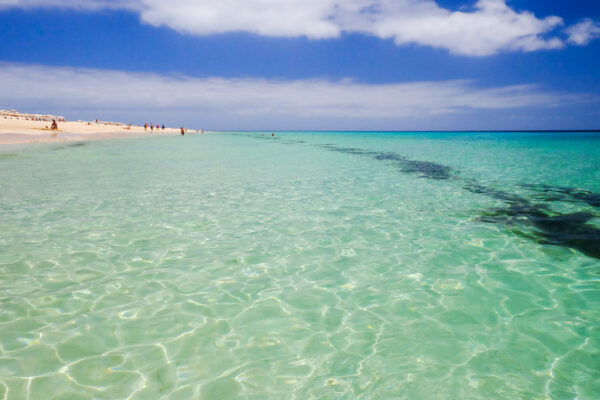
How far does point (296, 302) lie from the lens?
4906 mm

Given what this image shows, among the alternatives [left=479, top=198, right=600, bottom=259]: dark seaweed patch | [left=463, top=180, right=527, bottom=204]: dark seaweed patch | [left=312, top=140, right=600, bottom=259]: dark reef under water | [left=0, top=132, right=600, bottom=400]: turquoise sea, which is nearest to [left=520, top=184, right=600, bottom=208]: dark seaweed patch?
[left=312, top=140, right=600, bottom=259]: dark reef under water

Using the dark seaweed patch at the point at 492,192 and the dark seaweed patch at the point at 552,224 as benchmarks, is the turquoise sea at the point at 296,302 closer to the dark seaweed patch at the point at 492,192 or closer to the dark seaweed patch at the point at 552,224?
the dark seaweed patch at the point at 552,224

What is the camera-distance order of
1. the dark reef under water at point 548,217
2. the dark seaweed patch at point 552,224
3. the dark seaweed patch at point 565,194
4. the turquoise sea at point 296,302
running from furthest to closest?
1. the dark seaweed patch at point 565,194
2. the dark reef under water at point 548,217
3. the dark seaweed patch at point 552,224
4. the turquoise sea at point 296,302

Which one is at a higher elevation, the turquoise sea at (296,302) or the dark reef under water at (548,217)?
the dark reef under water at (548,217)

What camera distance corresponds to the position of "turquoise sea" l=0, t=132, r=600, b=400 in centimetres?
342

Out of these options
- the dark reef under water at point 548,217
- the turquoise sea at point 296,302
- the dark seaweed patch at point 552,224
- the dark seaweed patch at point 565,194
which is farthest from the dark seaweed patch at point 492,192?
the turquoise sea at point 296,302

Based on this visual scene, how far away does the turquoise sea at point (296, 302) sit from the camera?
342cm

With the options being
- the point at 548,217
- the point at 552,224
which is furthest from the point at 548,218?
the point at 552,224

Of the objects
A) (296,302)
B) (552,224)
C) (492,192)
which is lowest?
(296,302)

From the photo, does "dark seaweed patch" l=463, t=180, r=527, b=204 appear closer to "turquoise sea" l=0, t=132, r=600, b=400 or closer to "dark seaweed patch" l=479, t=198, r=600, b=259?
"dark seaweed patch" l=479, t=198, r=600, b=259

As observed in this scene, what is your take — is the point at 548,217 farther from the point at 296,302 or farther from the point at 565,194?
the point at 296,302

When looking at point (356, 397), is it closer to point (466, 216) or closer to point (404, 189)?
point (466, 216)

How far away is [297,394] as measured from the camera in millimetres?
3238

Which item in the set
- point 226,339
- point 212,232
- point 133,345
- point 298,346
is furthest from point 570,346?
point 212,232
